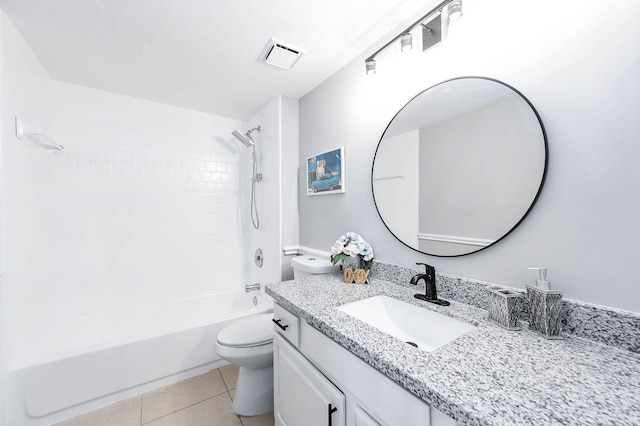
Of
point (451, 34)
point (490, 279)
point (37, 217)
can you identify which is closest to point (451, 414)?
point (490, 279)

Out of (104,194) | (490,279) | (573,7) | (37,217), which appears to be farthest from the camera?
(104,194)

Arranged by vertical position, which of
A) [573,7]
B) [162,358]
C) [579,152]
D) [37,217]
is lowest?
[162,358]

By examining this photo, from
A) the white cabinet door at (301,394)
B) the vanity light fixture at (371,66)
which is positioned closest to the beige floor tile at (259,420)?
the white cabinet door at (301,394)

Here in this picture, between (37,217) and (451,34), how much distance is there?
8.82 feet

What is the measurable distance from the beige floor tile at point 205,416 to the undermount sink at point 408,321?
1.12m

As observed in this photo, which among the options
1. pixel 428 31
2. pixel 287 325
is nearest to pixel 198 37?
pixel 428 31

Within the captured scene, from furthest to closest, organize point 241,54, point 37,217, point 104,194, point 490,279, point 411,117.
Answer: point 104,194, point 37,217, point 241,54, point 411,117, point 490,279

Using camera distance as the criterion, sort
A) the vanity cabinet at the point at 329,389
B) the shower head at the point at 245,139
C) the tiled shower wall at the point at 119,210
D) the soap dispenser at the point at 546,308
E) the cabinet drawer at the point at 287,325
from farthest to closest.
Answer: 1. the shower head at the point at 245,139
2. the tiled shower wall at the point at 119,210
3. the cabinet drawer at the point at 287,325
4. the soap dispenser at the point at 546,308
5. the vanity cabinet at the point at 329,389

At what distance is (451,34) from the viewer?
1.09 meters

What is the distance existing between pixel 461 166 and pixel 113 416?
2438mm

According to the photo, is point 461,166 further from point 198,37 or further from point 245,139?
point 245,139

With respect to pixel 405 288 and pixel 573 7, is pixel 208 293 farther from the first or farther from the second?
pixel 573 7

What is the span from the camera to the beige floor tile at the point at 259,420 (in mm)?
1473

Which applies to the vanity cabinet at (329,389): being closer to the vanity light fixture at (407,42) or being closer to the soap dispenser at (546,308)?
the soap dispenser at (546,308)
